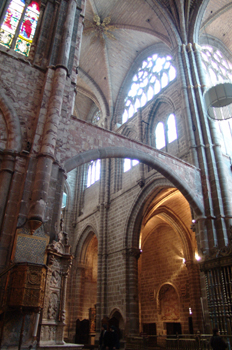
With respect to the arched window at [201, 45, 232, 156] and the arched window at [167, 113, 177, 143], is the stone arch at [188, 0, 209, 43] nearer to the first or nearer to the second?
the arched window at [201, 45, 232, 156]

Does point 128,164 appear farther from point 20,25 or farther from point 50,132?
point 50,132

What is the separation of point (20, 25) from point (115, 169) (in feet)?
31.5

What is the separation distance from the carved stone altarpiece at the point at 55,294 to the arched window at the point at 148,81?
40.5 feet

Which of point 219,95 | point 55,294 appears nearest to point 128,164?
point 219,95

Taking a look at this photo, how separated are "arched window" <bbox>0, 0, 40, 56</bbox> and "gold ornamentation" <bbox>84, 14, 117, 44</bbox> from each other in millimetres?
8023

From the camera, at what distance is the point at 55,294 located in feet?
22.0

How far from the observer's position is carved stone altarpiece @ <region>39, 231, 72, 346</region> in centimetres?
623

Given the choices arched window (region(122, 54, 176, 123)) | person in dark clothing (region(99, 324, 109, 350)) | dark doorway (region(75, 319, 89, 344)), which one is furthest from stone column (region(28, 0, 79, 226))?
dark doorway (region(75, 319, 89, 344))

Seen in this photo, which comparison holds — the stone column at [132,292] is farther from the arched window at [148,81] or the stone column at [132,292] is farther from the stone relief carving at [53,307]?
the arched window at [148,81]

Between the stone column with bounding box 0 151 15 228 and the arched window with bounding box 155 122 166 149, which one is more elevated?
the arched window with bounding box 155 122 166 149

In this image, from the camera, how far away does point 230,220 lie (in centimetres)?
1027

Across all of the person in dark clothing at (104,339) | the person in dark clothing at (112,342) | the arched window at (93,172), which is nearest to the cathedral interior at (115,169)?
→ the arched window at (93,172)

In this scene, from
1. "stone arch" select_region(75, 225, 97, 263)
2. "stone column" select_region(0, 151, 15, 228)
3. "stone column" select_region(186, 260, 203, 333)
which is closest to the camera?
"stone column" select_region(0, 151, 15, 228)

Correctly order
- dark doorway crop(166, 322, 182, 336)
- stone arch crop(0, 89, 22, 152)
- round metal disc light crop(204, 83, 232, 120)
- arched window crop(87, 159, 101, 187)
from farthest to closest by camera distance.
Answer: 1. arched window crop(87, 159, 101, 187)
2. dark doorway crop(166, 322, 182, 336)
3. round metal disc light crop(204, 83, 232, 120)
4. stone arch crop(0, 89, 22, 152)
